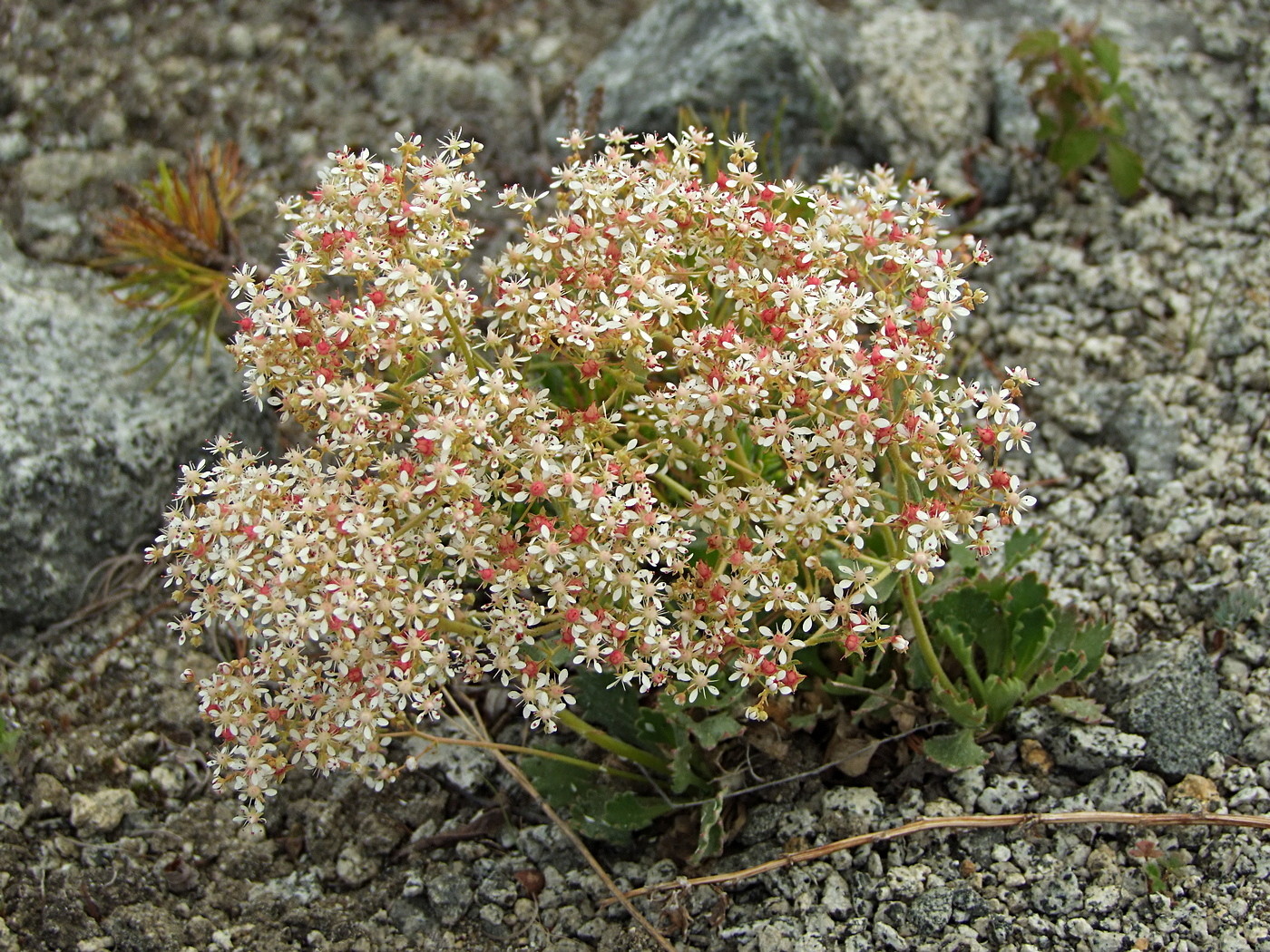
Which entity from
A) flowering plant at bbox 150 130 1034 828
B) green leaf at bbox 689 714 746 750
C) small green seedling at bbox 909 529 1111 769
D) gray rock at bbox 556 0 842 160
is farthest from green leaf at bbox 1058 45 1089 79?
green leaf at bbox 689 714 746 750

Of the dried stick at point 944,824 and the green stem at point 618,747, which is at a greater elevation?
the green stem at point 618,747

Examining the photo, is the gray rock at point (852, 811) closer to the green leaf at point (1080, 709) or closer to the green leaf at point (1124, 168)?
the green leaf at point (1080, 709)

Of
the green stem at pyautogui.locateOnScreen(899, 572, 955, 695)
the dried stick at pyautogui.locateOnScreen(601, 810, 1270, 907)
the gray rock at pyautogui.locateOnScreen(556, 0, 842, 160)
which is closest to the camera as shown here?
the green stem at pyautogui.locateOnScreen(899, 572, 955, 695)

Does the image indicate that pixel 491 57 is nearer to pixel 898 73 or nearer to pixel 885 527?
pixel 898 73

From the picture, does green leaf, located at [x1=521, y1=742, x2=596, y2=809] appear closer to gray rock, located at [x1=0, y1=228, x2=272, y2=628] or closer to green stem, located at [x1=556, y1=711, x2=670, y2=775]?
green stem, located at [x1=556, y1=711, x2=670, y2=775]

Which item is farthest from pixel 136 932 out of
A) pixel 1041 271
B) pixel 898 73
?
pixel 898 73

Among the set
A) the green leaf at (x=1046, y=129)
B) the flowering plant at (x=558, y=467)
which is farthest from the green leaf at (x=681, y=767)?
the green leaf at (x=1046, y=129)

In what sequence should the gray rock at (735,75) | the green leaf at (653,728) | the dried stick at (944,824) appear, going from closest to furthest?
1. the dried stick at (944,824)
2. the green leaf at (653,728)
3. the gray rock at (735,75)
